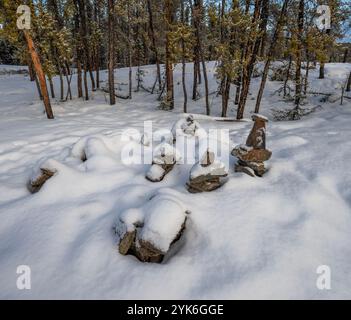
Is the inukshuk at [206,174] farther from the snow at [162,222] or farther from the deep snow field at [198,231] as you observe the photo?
the snow at [162,222]

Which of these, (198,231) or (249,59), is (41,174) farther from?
(249,59)

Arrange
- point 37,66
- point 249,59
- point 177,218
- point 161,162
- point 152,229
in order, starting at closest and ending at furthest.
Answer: point 152,229 → point 177,218 → point 161,162 → point 249,59 → point 37,66

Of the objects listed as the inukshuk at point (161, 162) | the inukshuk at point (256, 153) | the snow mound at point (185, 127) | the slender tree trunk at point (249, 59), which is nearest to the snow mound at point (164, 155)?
the inukshuk at point (161, 162)

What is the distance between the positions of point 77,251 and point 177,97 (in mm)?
16380

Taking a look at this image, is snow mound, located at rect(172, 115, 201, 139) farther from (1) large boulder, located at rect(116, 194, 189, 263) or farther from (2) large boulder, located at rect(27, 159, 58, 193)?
(1) large boulder, located at rect(116, 194, 189, 263)

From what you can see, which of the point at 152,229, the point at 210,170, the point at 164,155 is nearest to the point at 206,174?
the point at 210,170

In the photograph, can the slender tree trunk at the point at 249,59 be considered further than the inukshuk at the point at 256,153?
Yes

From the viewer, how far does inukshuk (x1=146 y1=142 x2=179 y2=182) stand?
494cm

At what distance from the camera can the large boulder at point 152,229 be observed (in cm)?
319

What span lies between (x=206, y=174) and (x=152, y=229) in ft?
5.10

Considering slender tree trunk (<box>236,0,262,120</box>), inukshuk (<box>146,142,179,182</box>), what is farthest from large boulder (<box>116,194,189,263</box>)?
slender tree trunk (<box>236,0,262,120</box>)

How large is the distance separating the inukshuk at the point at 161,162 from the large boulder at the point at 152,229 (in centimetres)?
134

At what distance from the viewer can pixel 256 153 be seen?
4.82 meters

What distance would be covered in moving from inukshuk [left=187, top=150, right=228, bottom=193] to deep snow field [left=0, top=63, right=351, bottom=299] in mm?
188
